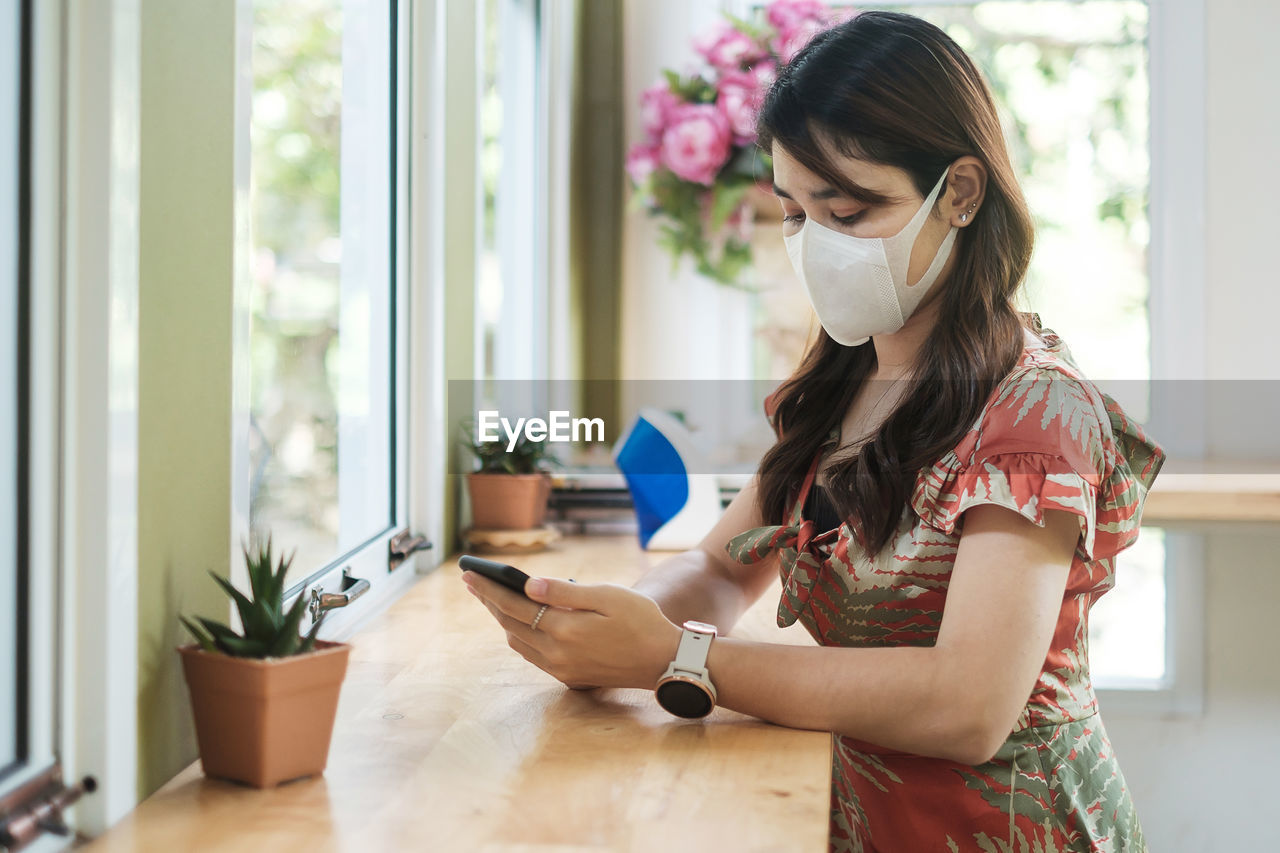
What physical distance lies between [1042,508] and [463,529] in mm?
1087

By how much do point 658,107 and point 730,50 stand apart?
19 cm

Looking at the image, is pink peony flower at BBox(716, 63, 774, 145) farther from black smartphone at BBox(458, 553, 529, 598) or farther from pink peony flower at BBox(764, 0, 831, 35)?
Result: black smartphone at BBox(458, 553, 529, 598)

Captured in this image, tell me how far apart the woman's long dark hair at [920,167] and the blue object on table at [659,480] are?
72cm

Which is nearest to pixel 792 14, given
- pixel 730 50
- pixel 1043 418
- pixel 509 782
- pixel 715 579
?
pixel 730 50

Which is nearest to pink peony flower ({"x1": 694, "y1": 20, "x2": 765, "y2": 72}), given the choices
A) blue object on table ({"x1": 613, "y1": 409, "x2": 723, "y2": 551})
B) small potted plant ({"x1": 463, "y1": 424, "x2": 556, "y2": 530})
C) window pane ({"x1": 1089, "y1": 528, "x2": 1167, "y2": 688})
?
blue object on table ({"x1": 613, "y1": 409, "x2": 723, "y2": 551})

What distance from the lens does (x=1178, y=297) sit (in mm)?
2365

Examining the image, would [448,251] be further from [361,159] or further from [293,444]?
[293,444]

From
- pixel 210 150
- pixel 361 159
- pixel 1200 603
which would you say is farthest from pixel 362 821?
pixel 1200 603

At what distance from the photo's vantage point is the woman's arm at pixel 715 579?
1170 mm

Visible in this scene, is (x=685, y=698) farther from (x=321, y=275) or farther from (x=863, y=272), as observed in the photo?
(x=321, y=275)

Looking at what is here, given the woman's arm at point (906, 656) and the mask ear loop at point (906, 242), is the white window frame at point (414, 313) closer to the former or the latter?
the woman's arm at point (906, 656)

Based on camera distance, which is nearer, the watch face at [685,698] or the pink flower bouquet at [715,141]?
the watch face at [685,698]

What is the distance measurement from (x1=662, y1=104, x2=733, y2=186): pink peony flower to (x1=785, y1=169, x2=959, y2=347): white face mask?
1.18m

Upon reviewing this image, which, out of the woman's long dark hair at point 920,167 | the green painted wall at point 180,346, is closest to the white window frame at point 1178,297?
the woman's long dark hair at point 920,167
